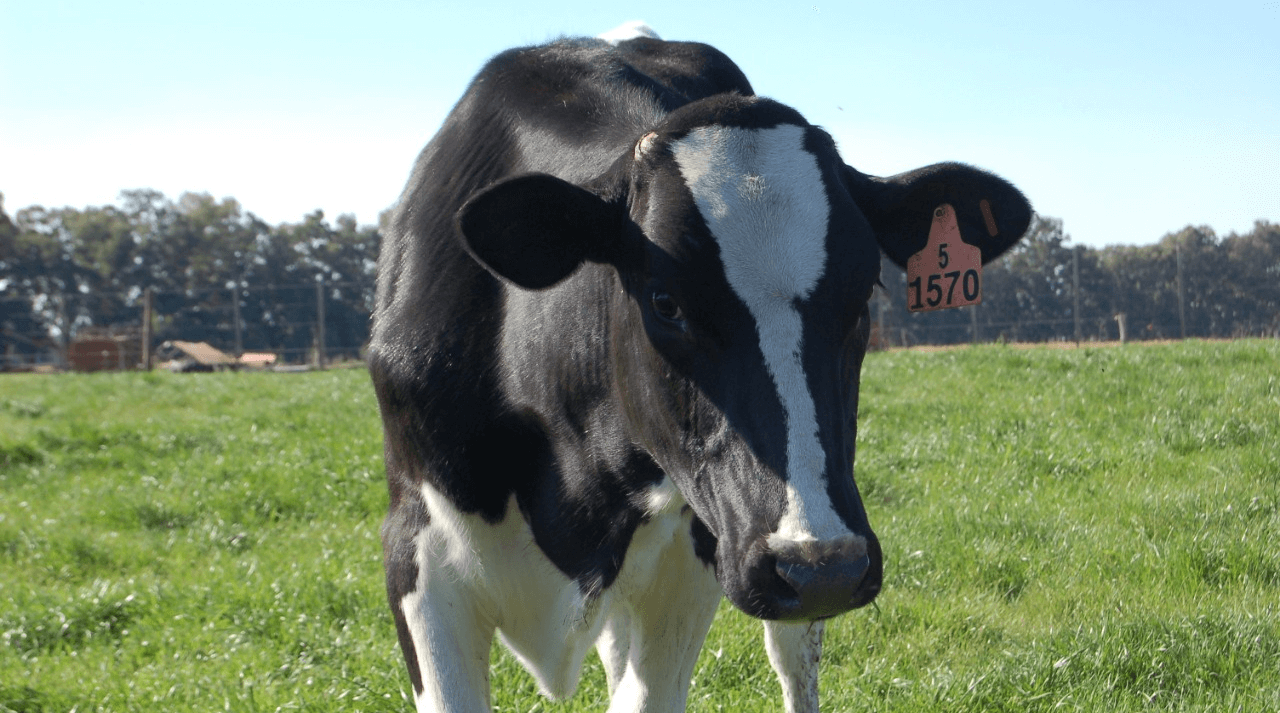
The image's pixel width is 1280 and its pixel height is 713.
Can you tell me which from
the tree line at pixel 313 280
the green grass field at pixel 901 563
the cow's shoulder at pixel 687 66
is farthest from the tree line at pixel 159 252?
the cow's shoulder at pixel 687 66

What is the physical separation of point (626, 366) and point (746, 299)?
1.44 feet

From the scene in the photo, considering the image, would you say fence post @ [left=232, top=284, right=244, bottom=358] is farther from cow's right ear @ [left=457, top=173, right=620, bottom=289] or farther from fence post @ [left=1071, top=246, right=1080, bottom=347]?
cow's right ear @ [left=457, top=173, right=620, bottom=289]

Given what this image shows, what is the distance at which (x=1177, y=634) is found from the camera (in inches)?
151

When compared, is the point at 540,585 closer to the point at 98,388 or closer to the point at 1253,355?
the point at 1253,355

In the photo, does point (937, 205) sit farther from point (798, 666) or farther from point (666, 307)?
point (798, 666)

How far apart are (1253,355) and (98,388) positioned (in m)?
12.7

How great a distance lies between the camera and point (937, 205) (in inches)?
107

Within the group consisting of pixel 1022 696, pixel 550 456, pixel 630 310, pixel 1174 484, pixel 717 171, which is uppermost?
pixel 717 171

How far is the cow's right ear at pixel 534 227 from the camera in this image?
93.7 inches

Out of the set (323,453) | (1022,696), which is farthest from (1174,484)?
(323,453)

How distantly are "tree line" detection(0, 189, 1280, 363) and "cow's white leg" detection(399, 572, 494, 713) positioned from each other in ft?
5.81

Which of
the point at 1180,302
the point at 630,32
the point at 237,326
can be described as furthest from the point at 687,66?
the point at 237,326

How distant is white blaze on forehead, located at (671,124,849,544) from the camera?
1.92 metres

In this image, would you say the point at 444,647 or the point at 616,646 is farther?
the point at 616,646
